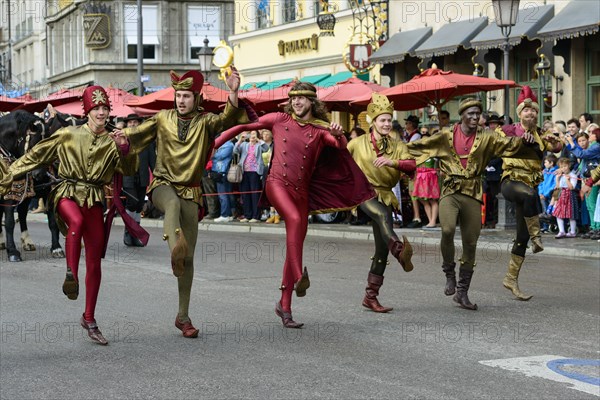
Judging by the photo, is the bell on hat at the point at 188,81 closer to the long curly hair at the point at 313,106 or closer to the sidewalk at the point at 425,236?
the long curly hair at the point at 313,106

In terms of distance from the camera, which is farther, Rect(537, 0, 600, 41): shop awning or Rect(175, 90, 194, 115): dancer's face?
Rect(537, 0, 600, 41): shop awning

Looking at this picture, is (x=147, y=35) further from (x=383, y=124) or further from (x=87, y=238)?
(x=87, y=238)

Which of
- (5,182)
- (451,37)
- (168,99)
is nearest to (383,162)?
(5,182)

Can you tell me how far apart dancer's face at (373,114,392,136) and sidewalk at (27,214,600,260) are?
244 inches

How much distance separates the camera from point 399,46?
29.0 m

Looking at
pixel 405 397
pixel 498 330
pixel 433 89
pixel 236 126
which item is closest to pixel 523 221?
pixel 498 330

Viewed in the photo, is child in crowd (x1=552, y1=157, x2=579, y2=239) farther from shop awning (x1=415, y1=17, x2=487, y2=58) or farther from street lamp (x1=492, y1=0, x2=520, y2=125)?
shop awning (x1=415, y1=17, x2=487, y2=58)

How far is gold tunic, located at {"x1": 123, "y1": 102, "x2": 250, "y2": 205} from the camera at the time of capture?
29.6 ft

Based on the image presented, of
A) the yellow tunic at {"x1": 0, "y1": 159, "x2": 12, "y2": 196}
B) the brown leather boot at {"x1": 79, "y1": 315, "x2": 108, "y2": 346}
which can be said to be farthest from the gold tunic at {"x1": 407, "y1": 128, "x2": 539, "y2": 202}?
the yellow tunic at {"x1": 0, "y1": 159, "x2": 12, "y2": 196}

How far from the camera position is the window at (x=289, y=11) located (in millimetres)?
35531

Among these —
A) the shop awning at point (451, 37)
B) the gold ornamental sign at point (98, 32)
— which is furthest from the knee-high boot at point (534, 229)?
the gold ornamental sign at point (98, 32)

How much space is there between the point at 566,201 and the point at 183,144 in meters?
10.3

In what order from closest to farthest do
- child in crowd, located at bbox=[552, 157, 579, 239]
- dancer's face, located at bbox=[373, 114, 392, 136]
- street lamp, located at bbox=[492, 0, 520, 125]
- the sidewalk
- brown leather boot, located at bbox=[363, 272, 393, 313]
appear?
1. dancer's face, located at bbox=[373, 114, 392, 136]
2. brown leather boot, located at bbox=[363, 272, 393, 313]
3. the sidewalk
4. child in crowd, located at bbox=[552, 157, 579, 239]
5. street lamp, located at bbox=[492, 0, 520, 125]

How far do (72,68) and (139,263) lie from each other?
46215 millimetres
